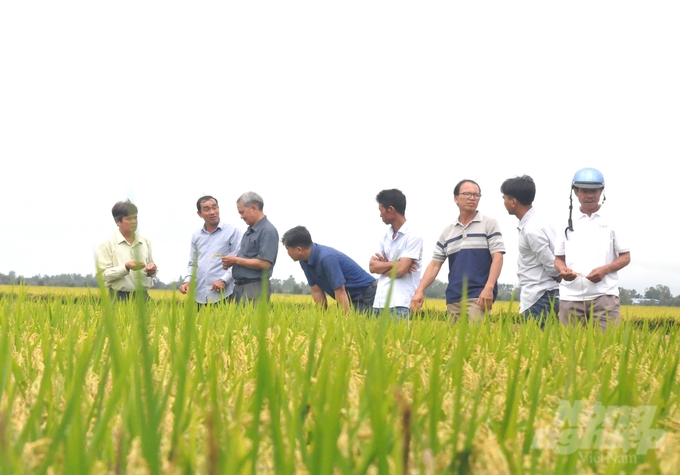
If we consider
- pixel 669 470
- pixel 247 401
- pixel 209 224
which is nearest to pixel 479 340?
pixel 247 401

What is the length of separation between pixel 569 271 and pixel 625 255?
0.54m

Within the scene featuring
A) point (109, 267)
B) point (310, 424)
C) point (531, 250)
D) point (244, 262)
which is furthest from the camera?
point (109, 267)

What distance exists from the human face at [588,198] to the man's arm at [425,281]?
127cm

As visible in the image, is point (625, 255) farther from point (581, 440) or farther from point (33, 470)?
point (33, 470)

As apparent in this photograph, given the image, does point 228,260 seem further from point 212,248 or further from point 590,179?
point 590,179

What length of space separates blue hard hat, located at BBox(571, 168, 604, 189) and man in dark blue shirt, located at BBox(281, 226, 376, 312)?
6.21ft

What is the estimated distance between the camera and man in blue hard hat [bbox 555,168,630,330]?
4777 millimetres

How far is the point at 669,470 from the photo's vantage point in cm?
100

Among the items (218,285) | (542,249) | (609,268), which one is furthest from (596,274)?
(218,285)

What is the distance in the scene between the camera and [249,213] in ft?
21.1

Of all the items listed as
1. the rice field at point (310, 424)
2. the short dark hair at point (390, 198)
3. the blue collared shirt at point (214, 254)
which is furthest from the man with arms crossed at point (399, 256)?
the rice field at point (310, 424)

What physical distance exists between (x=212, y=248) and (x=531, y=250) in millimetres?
3182

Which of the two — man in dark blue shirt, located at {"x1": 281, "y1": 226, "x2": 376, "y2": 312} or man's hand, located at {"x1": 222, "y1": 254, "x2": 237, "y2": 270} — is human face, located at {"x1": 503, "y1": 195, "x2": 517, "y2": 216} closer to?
man in dark blue shirt, located at {"x1": 281, "y1": 226, "x2": 376, "y2": 312}

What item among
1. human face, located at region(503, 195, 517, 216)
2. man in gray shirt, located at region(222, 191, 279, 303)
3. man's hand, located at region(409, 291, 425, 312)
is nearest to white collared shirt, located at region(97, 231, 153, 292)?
man in gray shirt, located at region(222, 191, 279, 303)
